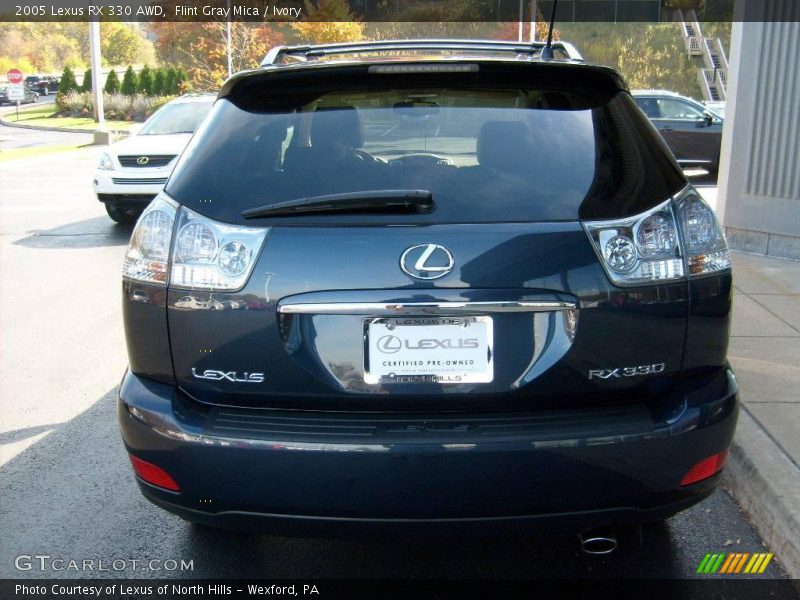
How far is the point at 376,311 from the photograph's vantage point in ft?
7.90

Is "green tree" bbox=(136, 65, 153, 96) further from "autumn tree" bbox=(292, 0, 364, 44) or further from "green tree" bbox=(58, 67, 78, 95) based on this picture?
"autumn tree" bbox=(292, 0, 364, 44)

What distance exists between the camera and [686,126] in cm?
1756

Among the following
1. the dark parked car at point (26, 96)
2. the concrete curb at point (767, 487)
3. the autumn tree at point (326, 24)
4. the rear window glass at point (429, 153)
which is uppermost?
the autumn tree at point (326, 24)

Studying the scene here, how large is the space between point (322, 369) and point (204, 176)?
2.36ft

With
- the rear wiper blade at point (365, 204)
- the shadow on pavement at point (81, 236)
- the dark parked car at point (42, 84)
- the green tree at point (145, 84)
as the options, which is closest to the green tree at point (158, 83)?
the green tree at point (145, 84)

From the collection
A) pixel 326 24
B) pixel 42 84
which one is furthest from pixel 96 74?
pixel 42 84

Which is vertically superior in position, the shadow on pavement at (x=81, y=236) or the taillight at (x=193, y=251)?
the taillight at (x=193, y=251)

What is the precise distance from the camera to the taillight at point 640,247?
2.51 m

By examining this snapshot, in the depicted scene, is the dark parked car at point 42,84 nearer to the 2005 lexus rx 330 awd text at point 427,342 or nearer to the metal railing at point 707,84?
the metal railing at point 707,84

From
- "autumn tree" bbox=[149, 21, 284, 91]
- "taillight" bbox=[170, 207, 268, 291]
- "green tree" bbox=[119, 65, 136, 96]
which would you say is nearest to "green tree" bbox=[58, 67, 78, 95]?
"green tree" bbox=[119, 65, 136, 96]

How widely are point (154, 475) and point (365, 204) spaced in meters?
1.02

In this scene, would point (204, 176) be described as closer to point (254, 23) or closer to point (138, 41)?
point (254, 23)

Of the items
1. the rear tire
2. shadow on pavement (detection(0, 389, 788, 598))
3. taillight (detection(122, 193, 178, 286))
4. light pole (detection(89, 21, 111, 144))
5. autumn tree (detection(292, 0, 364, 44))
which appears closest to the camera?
taillight (detection(122, 193, 178, 286))

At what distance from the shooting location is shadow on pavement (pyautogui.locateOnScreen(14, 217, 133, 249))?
408 inches
